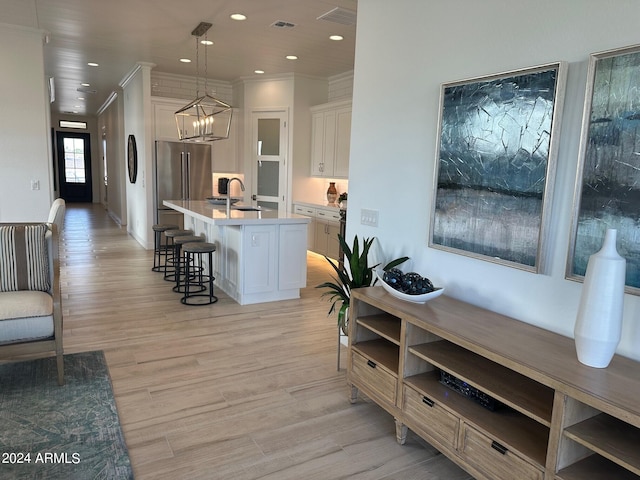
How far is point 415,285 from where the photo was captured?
2.49 m

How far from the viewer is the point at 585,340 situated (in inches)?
64.9

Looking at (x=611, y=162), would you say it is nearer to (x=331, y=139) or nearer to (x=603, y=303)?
(x=603, y=303)

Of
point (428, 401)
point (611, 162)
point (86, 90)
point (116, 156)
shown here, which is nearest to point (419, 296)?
point (428, 401)

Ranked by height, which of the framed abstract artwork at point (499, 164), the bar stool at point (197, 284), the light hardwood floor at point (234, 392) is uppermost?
the framed abstract artwork at point (499, 164)

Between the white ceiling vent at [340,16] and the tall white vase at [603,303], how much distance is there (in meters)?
3.65

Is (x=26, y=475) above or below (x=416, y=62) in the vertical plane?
below

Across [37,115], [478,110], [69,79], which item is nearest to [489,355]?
[478,110]

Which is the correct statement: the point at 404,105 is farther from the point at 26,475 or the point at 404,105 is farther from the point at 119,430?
the point at 26,475

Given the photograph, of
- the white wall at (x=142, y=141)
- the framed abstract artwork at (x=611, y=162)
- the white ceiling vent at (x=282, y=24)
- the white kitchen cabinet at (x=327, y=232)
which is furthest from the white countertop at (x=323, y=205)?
the framed abstract artwork at (x=611, y=162)

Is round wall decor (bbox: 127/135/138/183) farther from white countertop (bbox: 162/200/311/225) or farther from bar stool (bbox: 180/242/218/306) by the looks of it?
bar stool (bbox: 180/242/218/306)

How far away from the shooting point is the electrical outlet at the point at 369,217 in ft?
10.5

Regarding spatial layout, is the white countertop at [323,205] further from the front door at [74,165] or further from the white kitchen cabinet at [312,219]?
the front door at [74,165]

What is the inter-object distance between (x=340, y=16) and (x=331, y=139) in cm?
267

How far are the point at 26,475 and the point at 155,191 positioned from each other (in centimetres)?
595
